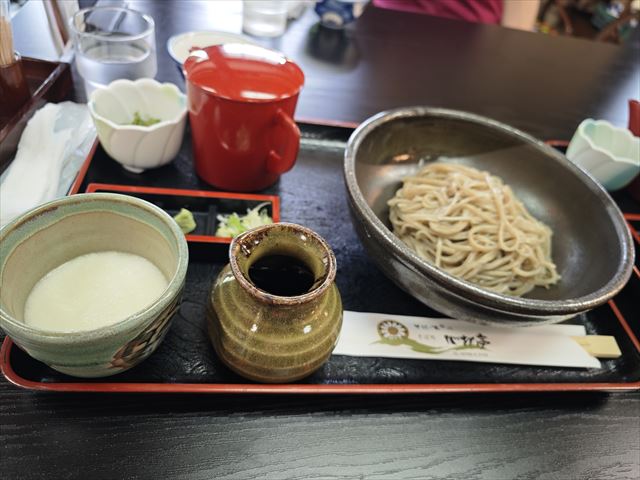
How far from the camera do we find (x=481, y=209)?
123 cm

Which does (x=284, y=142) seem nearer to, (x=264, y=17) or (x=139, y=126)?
(x=139, y=126)

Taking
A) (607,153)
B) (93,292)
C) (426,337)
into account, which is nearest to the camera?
(93,292)

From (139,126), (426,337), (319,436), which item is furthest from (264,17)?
(319,436)

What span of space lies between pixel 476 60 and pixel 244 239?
1.84 metres

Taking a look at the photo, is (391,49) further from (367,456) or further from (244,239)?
(367,456)

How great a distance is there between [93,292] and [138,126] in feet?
1.61

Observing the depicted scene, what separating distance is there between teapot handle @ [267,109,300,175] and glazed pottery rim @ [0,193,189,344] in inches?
16.8

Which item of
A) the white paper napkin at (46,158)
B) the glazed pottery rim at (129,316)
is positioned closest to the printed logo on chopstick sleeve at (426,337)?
the glazed pottery rim at (129,316)

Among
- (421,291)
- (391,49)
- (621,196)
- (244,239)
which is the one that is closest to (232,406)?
(244,239)

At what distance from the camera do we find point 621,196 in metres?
1.53

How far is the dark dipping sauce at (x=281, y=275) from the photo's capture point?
0.81 metres

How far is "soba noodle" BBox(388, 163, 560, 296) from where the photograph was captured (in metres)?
1.15

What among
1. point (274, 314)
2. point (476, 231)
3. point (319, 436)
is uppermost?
point (274, 314)

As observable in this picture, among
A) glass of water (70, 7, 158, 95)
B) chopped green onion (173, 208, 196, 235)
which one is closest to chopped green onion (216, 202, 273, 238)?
chopped green onion (173, 208, 196, 235)
